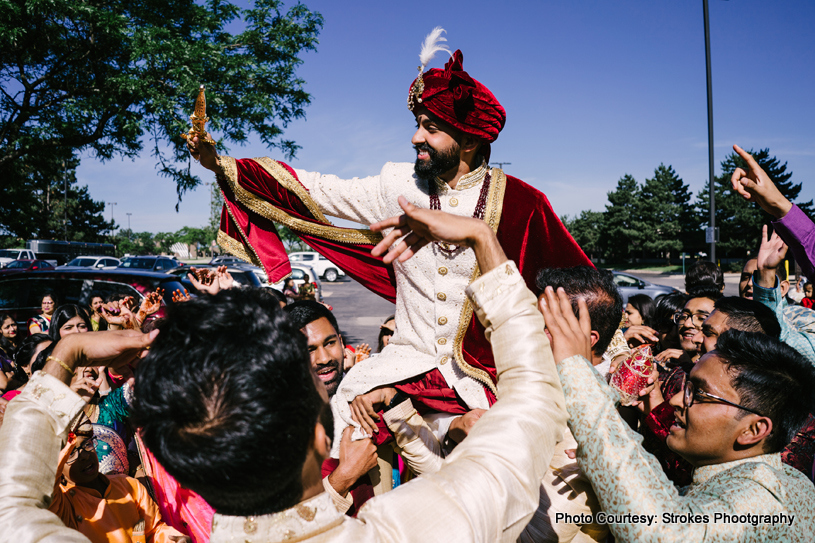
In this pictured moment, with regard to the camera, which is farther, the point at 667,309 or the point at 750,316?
the point at 667,309

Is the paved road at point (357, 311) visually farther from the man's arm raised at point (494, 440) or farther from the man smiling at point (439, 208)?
the man's arm raised at point (494, 440)

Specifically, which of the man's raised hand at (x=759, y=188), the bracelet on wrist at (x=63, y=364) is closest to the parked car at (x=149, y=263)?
the bracelet on wrist at (x=63, y=364)

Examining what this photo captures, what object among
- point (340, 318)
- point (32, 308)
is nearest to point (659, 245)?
point (340, 318)

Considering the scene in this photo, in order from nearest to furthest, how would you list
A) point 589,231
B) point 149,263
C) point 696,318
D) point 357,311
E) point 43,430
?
point 43,430 < point 696,318 < point 357,311 < point 149,263 < point 589,231

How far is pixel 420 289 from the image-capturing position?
233 cm

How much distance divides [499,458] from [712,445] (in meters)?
1.04

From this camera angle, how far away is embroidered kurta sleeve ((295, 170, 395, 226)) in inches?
92.9

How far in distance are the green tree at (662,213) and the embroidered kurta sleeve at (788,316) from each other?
57.0 m

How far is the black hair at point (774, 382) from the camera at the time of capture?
1.62 m

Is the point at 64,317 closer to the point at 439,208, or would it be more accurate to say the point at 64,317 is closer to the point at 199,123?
the point at 199,123

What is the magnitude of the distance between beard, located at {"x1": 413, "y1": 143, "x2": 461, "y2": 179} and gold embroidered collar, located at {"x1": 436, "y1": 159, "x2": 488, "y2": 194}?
0.27 ft

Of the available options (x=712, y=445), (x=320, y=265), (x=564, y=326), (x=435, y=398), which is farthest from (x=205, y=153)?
(x=320, y=265)

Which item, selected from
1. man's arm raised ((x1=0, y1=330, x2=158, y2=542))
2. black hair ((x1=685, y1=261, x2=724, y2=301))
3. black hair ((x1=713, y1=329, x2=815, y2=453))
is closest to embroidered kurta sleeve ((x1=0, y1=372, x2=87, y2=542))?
man's arm raised ((x1=0, y1=330, x2=158, y2=542))

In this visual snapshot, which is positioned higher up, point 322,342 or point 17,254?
point 17,254
